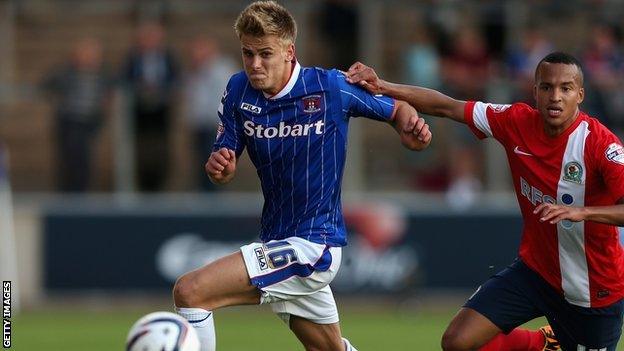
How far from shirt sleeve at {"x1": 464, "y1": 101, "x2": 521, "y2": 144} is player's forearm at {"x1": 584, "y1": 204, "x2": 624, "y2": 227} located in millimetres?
1010

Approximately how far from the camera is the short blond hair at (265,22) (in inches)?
323

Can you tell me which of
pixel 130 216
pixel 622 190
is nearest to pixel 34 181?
pixel 130 216

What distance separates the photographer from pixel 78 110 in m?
17.2

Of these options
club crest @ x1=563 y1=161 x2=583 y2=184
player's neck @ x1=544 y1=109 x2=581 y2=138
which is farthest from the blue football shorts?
player's neck @ x1=544 y1=109 x2=581 y2=138

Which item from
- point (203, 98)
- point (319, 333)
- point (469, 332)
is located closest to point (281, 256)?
point (319, 333)

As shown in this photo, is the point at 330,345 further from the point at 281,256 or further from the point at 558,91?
the point at 558,91

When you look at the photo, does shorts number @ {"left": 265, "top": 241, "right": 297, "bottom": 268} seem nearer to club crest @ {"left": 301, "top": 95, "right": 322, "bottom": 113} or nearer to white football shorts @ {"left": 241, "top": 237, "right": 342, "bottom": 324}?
white football shorts @ {"left": 241, "top": 237, "right": 342, "bottom": 324}

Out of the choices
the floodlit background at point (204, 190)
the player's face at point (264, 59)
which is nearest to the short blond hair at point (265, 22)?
the player's face at point (264, 59)

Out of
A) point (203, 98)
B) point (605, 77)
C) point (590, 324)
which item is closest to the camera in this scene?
point (590, 324)

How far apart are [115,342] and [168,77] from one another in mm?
4808

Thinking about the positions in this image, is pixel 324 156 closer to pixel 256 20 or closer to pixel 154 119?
pixel 256 20

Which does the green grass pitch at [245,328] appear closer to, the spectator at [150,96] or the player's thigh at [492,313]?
the spectator at [150,96]

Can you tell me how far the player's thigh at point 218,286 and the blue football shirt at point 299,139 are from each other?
1.23 feet

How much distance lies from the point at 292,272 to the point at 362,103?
1165 millimetres
